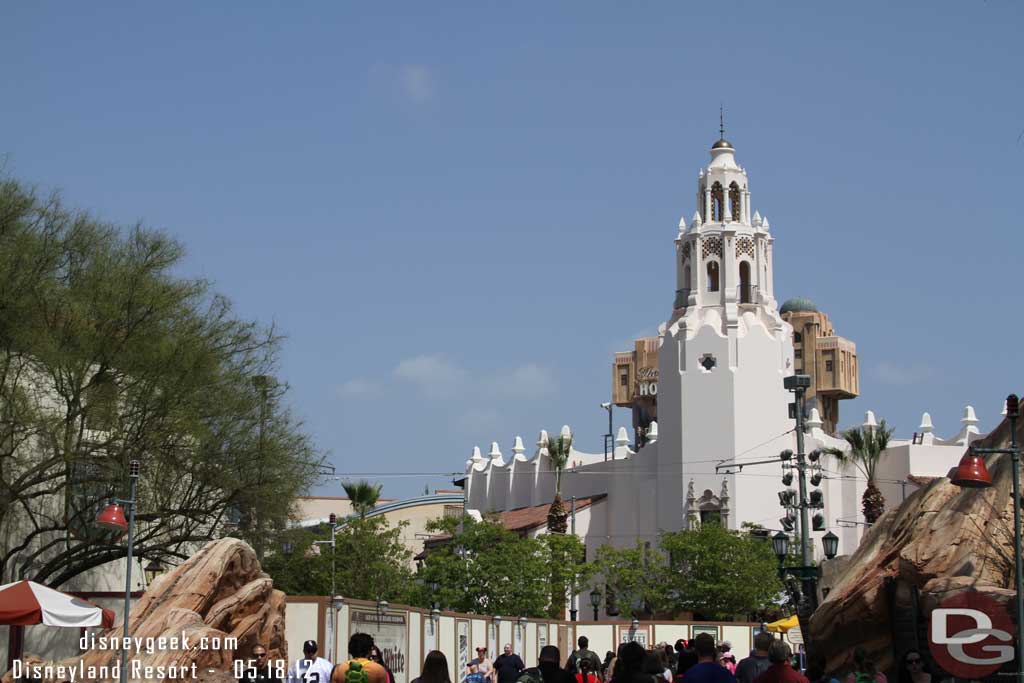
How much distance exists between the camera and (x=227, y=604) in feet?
83.9

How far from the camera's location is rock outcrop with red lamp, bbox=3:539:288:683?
23.3m

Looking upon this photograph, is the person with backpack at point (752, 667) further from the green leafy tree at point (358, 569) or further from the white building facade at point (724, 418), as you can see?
the white building facade at point (724, 418)

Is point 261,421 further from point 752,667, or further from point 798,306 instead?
point 798,306

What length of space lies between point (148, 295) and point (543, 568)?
101ft

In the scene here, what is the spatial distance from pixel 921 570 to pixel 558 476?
62.5 m

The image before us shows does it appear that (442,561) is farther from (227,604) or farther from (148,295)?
(227,604)

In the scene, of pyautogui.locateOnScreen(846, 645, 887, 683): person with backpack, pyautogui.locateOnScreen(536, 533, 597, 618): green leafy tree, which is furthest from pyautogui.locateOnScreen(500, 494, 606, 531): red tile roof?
pyautogui.locateOnScreen(846, 645, 887, 683): person with backpack

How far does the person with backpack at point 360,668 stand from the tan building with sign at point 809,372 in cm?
9273

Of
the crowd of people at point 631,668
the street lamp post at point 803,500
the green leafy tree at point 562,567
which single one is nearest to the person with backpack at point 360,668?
the crowd of people at point 631,668

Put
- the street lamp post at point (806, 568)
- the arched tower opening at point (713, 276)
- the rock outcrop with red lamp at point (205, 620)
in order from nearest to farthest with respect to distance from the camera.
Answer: the rock outcrop with red lamp at point (205, 620) → the street lamp post at point (806, 568) → the arched tower opening at point (713, 276)

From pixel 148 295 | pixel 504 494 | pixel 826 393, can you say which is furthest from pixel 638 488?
pixel 148 295

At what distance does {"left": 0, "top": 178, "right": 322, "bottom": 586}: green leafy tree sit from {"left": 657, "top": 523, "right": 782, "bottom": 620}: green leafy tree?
1231 inches

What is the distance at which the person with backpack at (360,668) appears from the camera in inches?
550

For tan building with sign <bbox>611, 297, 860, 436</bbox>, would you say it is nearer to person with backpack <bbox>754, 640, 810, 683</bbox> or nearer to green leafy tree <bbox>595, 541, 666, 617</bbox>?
green leafy tree <bbox>595, 541, 666, 617</bbox>
